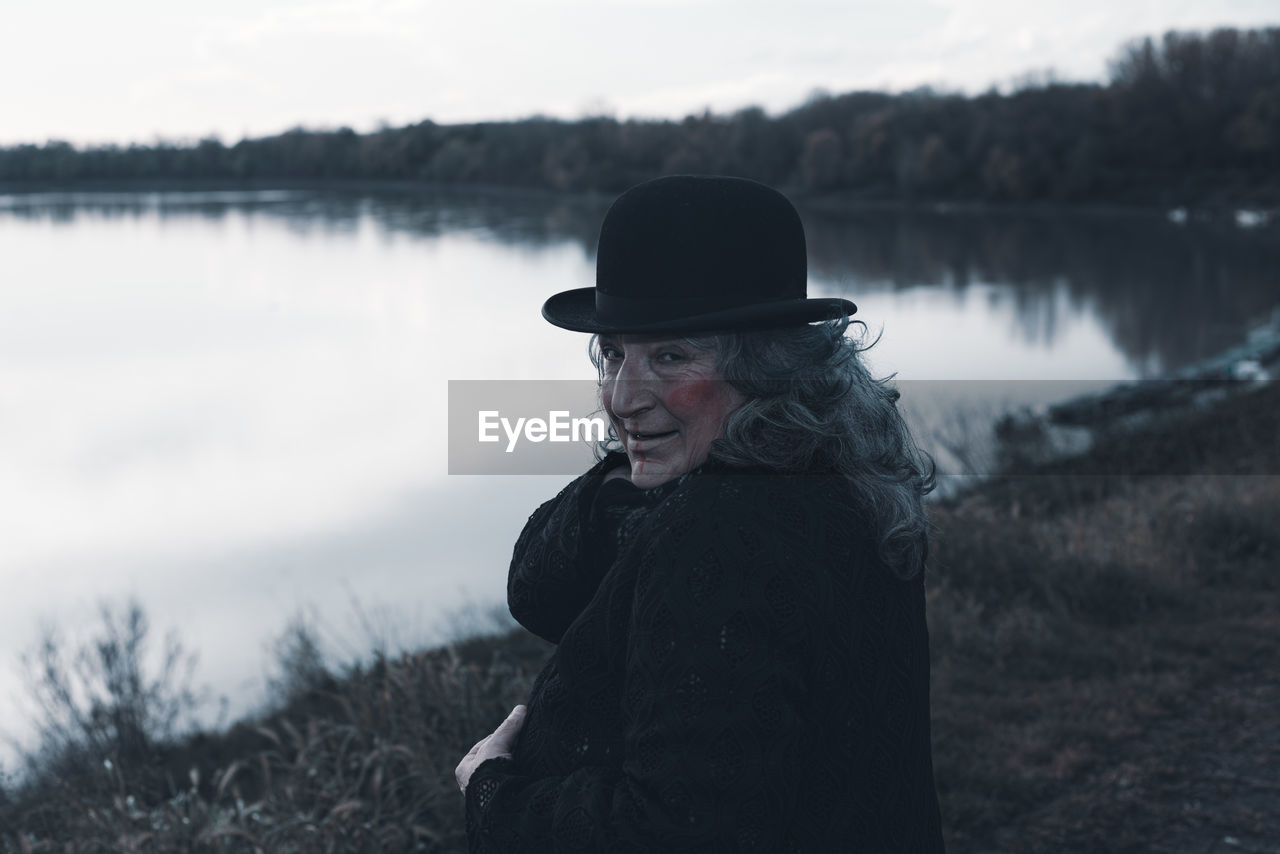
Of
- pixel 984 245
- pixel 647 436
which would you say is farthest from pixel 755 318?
pixel 984 245

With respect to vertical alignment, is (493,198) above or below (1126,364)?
above

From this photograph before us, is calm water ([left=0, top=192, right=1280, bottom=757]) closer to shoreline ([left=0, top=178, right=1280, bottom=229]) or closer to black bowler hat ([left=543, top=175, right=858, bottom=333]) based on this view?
black bowler hat ([left=543, top=175, right=858, bottom=333])

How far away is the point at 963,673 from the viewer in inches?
208

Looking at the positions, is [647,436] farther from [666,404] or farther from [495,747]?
[495,747]

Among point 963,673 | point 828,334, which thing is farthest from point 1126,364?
point 828,334

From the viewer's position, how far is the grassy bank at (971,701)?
13.4ft

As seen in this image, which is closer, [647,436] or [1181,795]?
[647,436]

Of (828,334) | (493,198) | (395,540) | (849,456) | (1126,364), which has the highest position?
(493,198)

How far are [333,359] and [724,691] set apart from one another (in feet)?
101

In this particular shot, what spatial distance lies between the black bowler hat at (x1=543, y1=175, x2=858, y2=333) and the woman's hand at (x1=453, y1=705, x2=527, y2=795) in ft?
2.00

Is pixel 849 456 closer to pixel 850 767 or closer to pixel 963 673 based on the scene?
pixel 850 767

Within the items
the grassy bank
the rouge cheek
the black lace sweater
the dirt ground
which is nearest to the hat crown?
the rouge cheek

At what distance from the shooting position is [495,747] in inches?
62.9

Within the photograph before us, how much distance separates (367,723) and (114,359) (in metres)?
29.5
